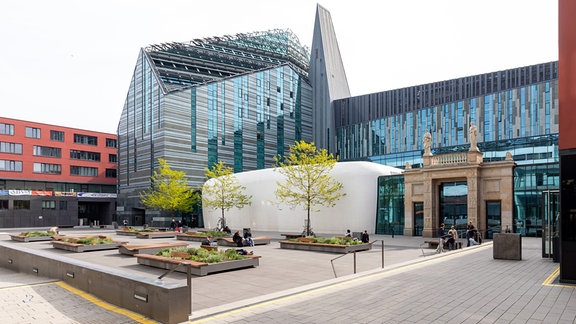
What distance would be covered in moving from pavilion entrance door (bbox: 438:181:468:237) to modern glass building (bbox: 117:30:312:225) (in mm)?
45510

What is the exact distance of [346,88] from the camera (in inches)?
4109

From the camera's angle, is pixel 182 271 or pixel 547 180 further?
pixel 547 180

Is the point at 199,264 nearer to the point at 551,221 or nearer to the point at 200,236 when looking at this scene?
→ the point at 551,221

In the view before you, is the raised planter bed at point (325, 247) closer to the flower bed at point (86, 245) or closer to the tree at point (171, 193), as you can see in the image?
the flower bed at point (86, 245)

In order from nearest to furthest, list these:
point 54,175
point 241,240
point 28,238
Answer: point 241,240 → point 28,238 → point 54,175

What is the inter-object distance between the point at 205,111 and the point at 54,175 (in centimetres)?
3211

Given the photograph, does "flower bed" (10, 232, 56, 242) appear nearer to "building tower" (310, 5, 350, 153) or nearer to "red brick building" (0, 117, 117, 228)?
"red brick building" (0, 117, 117, 228)

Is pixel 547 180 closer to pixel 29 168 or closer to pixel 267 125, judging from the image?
pixel 267 125

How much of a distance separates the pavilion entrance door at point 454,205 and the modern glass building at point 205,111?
45.5 m

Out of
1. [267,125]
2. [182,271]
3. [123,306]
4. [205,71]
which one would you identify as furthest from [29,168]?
[123,306]

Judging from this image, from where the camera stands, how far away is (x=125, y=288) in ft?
32.1

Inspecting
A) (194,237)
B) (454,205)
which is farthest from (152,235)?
(454,205)

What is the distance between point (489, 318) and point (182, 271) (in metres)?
11.1

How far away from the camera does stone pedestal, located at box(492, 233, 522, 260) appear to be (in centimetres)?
1786
